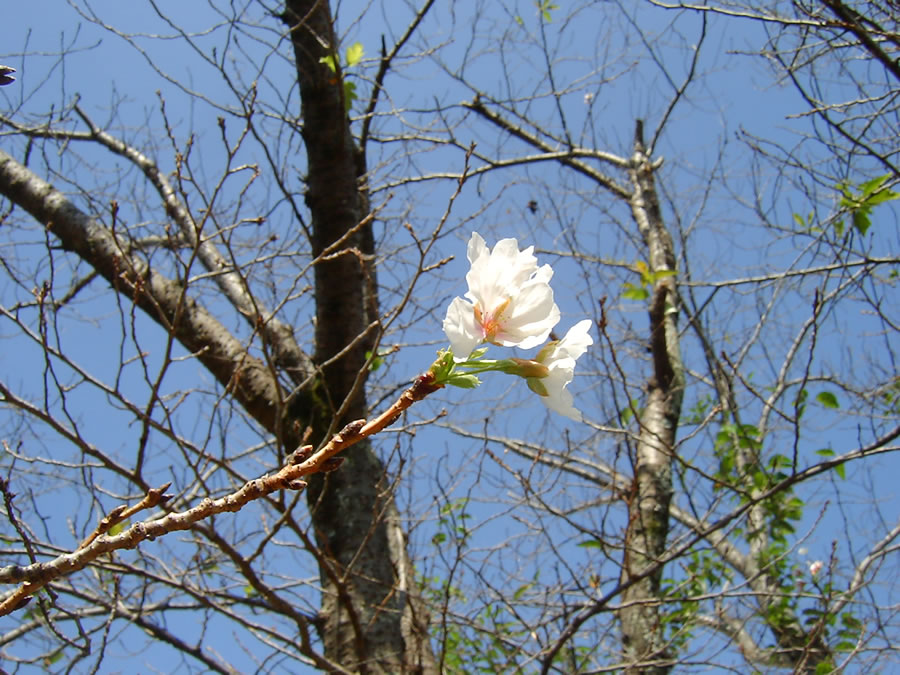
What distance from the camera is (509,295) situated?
0.88m

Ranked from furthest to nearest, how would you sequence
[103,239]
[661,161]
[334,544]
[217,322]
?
[661,161] < [217,322] < [103,239] < [334,544]

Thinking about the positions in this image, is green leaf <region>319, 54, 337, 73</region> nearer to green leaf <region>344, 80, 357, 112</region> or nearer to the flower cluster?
green leaf <region>344, 80, 357, 112</region>

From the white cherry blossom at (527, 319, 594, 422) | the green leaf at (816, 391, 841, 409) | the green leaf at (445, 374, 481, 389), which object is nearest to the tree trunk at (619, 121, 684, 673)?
the green leaf at (816, 391, 841, 409)

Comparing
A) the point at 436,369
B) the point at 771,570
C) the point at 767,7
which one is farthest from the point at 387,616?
the point at 767,7

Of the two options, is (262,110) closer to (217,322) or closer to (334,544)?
(217,322)

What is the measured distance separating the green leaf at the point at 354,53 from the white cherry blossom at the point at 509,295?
2.21 meters

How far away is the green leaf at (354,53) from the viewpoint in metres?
2.82

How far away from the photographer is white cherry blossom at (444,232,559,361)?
85 centimetres

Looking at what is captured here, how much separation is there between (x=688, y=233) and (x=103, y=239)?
322 centimetres

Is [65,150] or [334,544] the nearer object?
[334,544]

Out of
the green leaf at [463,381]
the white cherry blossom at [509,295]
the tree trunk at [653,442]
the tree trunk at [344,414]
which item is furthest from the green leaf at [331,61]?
the green leaf at [463,381]

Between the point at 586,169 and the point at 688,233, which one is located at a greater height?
the point at 586,169

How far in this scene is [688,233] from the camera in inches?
171

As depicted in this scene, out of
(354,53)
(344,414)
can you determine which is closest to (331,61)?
(354,53)
